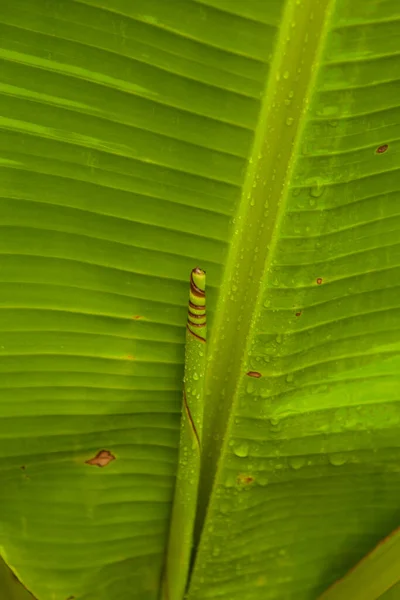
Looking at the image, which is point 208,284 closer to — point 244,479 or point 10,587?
point 244,479

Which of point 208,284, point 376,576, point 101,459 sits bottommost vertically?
point 376,576

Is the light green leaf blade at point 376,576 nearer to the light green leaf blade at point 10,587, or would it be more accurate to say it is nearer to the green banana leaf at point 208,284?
the green banana leaf at point 208,284

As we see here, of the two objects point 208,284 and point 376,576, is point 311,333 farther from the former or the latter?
point 376,576

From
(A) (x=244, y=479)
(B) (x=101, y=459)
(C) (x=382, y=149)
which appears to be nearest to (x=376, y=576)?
(A) (x=244, y=479)

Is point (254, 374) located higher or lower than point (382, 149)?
lower

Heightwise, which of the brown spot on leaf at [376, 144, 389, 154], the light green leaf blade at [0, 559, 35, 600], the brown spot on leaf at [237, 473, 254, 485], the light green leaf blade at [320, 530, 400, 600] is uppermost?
the brown spot on leaf at [376, 144, 389, 154]

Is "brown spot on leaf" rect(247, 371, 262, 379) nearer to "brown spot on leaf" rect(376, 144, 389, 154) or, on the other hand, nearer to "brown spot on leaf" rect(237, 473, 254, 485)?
"brown spot on leaf" rect(237, 473, 254, 485)

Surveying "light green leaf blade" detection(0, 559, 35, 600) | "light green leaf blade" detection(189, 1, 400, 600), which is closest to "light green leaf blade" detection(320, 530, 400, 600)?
"light green leaf blade" detection(189, 1, 400, 600)
